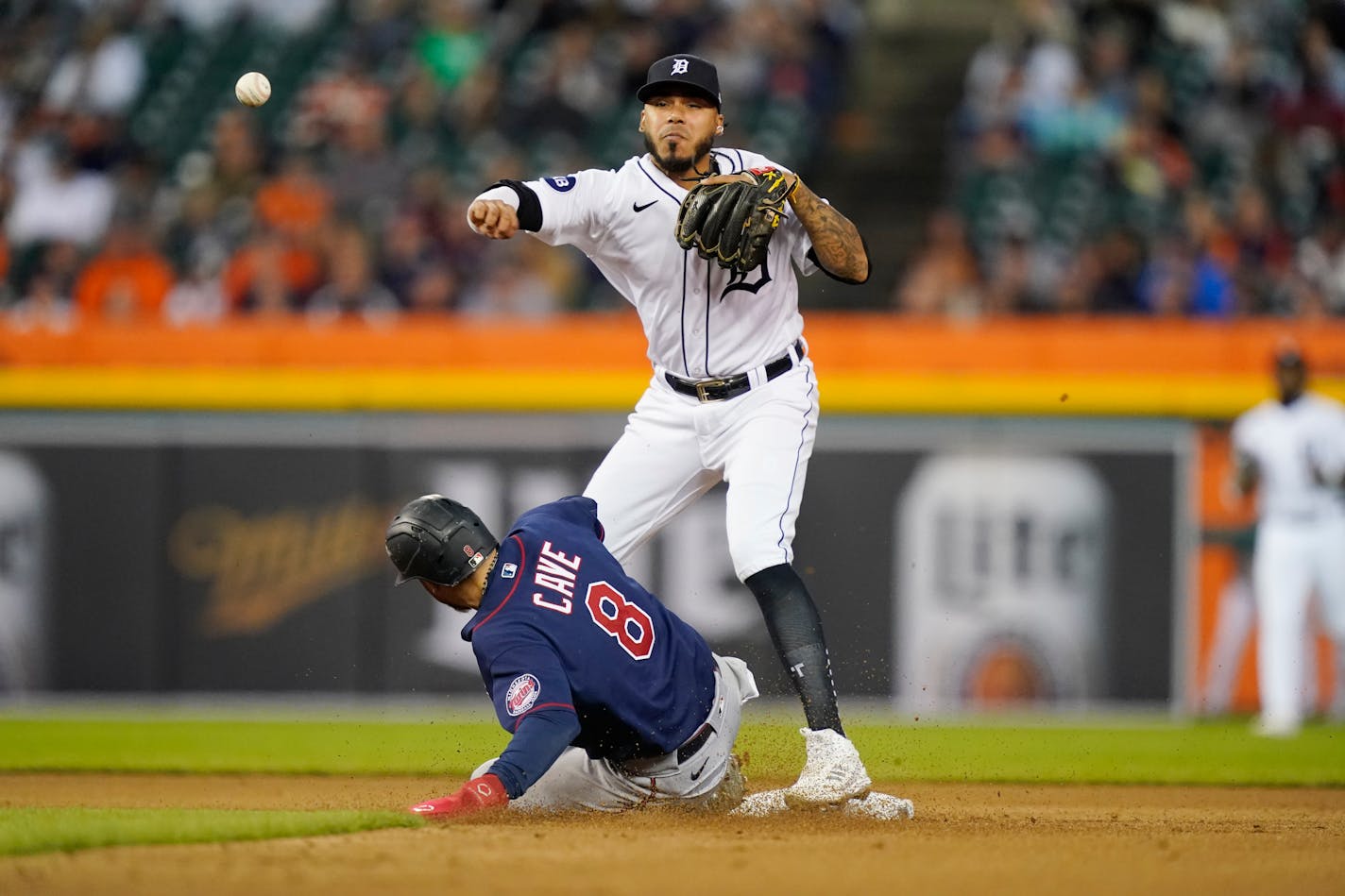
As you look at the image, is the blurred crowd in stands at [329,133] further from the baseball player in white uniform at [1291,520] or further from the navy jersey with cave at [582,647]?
the navy jersey with cave at [582,647]

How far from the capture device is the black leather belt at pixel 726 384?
538cm

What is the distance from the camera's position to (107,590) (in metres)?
9.46

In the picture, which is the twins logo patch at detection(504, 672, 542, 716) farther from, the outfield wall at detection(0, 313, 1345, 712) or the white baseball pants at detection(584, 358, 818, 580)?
the outfield wall at detection(0, 313, 1345, 712)

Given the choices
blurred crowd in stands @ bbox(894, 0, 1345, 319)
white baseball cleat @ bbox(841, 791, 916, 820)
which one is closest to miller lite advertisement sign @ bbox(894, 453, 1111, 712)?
blurred crowd in stands @ bbox(894, 0, 1345, 319)

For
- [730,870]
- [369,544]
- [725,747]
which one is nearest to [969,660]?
[369,544]

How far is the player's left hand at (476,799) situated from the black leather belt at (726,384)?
143 cm

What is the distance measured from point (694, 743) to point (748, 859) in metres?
0.82

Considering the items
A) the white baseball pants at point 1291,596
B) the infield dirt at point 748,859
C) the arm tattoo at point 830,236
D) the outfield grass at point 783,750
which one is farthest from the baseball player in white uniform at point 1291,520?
the arm tattoo at point 830,236

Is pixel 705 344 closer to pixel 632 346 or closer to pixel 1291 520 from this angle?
pixel 632 346

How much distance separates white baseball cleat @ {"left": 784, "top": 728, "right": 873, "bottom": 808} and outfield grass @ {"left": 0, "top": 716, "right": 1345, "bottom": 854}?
4.85 ft

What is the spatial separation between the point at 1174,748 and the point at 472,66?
7.01 m

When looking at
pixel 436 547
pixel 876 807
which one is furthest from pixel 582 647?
pixel 876 807

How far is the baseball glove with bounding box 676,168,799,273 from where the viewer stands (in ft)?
16.4

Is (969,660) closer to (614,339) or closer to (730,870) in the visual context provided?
(614,339)
